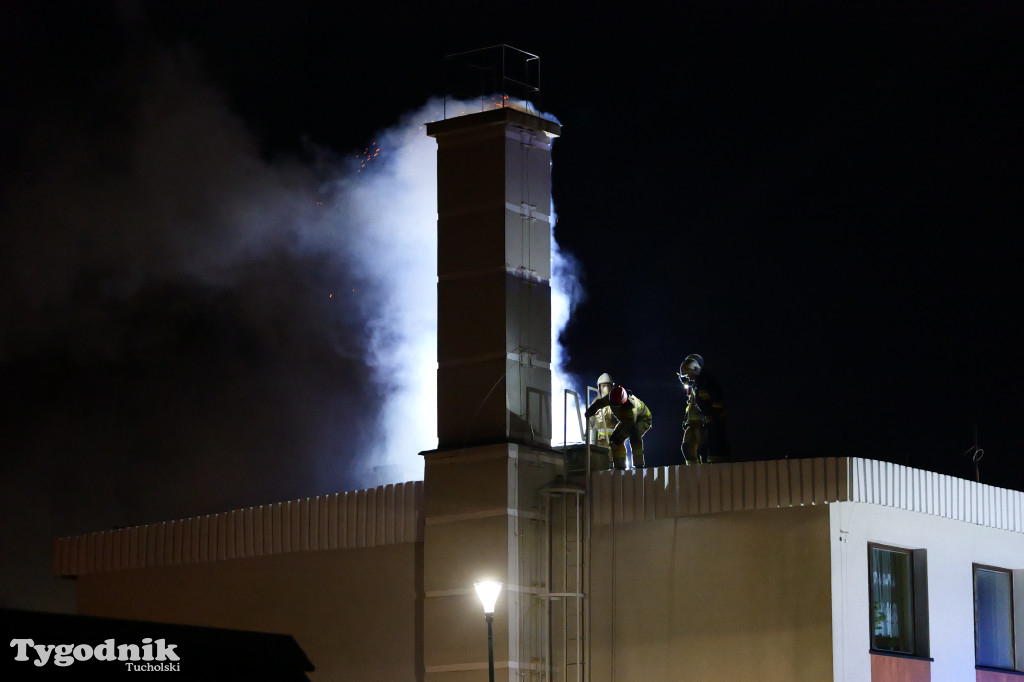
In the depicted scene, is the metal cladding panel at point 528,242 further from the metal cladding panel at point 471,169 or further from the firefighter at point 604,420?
the firefighter at point 604,420

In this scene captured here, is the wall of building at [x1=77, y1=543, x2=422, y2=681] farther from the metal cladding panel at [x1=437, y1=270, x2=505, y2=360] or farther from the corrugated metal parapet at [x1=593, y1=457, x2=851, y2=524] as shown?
the corrugated metal parapet at [x1=593, y1=457, x2=851, y2=524]

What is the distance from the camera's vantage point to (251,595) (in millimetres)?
24281

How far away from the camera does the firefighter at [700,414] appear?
71.3 ft

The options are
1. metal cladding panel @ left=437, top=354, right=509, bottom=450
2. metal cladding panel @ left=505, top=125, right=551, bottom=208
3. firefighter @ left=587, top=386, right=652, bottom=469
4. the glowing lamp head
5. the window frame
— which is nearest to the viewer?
the glowing lamp head

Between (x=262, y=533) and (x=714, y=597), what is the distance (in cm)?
772

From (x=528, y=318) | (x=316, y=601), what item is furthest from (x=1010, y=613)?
(x=316, y=601)

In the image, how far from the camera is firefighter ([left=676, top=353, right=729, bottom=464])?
2173 centimetres

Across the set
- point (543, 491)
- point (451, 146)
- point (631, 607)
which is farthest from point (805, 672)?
point (451, 146)

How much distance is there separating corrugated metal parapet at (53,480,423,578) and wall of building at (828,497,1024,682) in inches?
246

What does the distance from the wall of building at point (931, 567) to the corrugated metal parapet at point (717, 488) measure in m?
0.42

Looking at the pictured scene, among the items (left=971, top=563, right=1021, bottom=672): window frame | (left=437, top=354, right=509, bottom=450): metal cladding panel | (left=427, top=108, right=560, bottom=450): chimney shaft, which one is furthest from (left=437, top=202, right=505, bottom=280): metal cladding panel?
(left=971, top=563, right=1021, bottom=672): window frame

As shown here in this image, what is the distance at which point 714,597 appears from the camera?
19969 millimetres

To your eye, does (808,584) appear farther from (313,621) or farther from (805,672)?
(313,621)

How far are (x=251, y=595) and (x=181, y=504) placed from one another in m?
9.74
